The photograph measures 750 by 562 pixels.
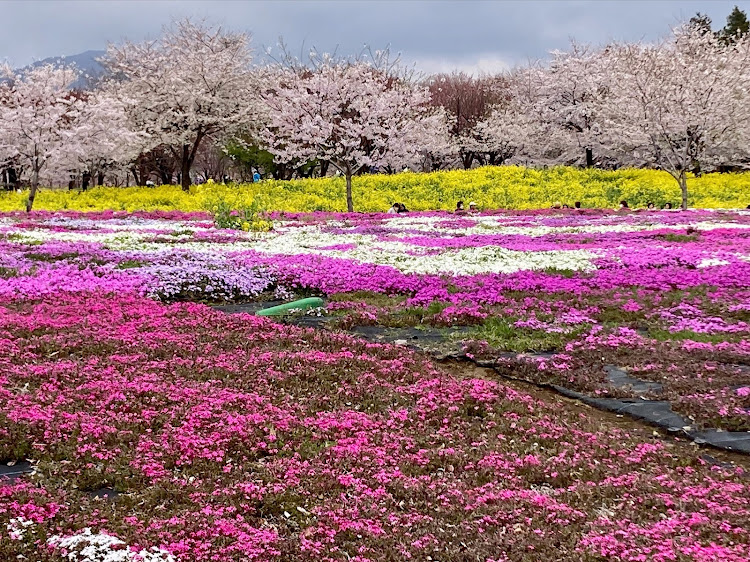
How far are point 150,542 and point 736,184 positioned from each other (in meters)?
57.7

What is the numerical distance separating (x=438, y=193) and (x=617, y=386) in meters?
42.8

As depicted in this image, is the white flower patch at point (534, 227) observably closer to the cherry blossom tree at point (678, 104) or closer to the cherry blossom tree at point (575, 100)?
the cherry blossom tree at point (678, 104)

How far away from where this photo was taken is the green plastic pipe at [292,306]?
1392cm

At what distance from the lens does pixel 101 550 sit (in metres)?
4.84

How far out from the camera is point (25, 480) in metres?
5.95

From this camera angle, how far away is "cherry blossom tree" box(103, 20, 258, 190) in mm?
53250

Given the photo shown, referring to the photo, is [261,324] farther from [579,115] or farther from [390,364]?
[579,115]

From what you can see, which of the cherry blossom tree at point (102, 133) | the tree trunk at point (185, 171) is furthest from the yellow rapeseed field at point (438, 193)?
the cherry blossom tree at point (102, 133)

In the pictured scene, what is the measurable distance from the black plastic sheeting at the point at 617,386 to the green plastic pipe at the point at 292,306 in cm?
43

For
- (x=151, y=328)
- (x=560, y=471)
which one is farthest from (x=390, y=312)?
(x=560, y=471)

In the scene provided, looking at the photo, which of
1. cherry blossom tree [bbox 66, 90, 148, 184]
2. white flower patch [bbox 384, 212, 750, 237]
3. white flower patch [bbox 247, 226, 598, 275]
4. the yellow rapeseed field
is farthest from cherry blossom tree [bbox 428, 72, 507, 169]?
white flower patch [bbox 247, 226, 598, 275]

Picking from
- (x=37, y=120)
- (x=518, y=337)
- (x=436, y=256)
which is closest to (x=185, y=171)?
Result: (x=37, y=120)

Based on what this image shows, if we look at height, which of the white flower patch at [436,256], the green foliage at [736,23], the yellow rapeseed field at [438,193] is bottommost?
the white flower patch at [436,256]

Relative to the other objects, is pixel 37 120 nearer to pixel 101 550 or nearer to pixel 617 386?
pixel 617 386
